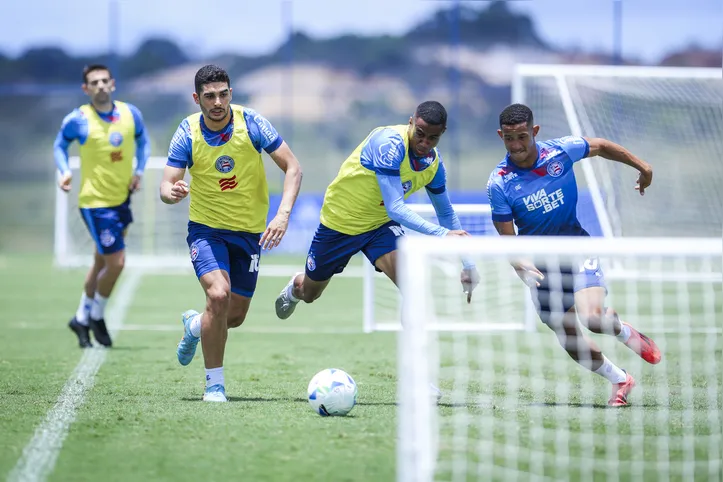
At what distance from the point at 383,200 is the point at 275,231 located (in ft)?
2.49

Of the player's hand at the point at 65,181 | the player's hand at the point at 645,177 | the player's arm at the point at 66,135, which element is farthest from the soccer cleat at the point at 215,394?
the player's arm at the point at 66,135

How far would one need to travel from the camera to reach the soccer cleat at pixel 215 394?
6965 millimetres

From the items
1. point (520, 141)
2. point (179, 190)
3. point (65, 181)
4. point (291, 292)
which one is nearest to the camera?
point (179, 190)

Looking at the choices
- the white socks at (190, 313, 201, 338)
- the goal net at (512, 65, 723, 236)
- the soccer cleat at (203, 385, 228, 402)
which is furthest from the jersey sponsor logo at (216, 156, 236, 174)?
the goal net at (512, 65, 723, 236)

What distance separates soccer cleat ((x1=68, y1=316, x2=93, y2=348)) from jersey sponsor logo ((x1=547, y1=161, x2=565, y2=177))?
16.3 feet

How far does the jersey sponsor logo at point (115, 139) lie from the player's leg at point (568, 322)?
4895mm

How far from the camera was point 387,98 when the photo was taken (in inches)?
1041

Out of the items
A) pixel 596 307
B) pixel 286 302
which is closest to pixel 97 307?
pixel 286 302

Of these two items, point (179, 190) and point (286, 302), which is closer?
point (179, 190)

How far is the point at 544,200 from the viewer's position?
7051 millimetres

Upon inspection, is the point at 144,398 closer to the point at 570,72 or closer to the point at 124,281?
the point at 570,72

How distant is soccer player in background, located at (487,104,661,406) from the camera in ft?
22.8

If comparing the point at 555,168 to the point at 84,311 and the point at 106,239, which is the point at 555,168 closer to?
the point at 106,239

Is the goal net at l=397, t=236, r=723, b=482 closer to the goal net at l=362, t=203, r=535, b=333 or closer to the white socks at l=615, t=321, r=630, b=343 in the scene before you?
the goal net at l=362, t=203, r=535, b=333
